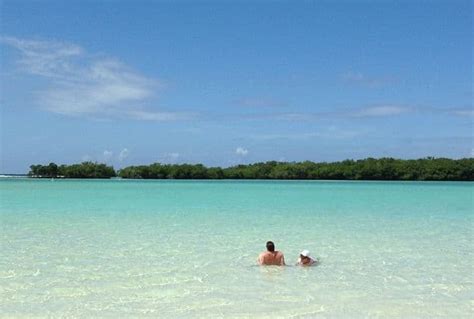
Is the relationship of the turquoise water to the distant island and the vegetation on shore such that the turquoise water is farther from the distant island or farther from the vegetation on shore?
the vegetation on shore

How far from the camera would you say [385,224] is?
56.3 feet

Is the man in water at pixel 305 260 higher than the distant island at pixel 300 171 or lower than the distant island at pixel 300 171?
lower

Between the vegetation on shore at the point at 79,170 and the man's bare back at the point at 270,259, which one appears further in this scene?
the vegetation on shore at the point at 79,170

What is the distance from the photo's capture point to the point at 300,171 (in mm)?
98750

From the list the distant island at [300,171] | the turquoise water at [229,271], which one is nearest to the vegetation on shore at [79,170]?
the distant island at [300,171]

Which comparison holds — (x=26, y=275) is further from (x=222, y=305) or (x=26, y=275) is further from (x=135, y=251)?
(x=222, y=305)

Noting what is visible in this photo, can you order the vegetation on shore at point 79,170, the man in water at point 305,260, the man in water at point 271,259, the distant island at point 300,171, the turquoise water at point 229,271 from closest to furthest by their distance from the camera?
the turquoise water at point 229,271
the man in water at point 305,260
the man in water at point 271,259
the distant island at point 300,171
the vegetation on shore at point 79,170

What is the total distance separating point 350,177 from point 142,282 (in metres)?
86.7

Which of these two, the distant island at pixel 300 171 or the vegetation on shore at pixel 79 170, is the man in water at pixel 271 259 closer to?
the distant island at pixel 300 171

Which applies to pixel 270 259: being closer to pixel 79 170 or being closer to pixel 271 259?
pixel 271 259

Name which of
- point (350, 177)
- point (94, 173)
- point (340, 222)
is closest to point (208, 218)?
point (340, 222)

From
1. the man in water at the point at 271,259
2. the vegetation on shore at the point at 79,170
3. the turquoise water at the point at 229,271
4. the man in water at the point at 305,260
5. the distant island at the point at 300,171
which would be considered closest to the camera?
the turquoise water at the point at 229,271

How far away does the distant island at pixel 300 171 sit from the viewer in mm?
84750

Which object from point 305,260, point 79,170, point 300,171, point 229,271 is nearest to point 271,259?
point 305,260
